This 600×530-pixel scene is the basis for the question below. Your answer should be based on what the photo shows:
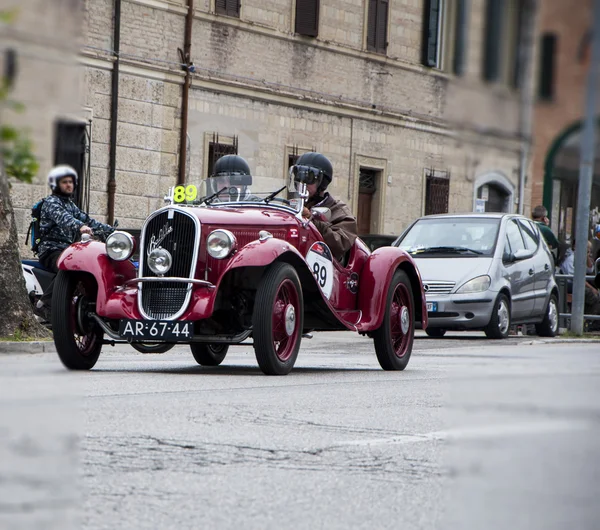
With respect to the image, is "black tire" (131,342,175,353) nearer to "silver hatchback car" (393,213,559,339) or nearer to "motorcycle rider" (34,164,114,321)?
"motorcycle rider" (34,164,114,321)

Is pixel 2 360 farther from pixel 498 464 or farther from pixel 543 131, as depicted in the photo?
pixel 543 131

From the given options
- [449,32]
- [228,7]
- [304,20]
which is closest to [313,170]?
[449,32]

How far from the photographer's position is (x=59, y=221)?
521 cm

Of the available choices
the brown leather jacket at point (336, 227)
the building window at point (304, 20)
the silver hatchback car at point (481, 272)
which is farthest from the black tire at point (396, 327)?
the building window at point (304, 20)

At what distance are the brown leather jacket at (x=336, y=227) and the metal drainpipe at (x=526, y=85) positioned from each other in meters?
9.45

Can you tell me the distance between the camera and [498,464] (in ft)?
4.21

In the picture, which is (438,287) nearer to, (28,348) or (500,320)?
(500,320)

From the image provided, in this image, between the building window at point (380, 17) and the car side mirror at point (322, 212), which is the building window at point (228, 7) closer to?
the car side mirror at point (322, 212)

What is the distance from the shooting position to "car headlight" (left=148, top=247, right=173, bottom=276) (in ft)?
32.2

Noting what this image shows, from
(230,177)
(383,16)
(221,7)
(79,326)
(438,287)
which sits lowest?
(79,326)

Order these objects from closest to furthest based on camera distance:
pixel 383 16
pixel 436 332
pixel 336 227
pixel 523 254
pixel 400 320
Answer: pixel 383 16
pixel 336 227
pixel 400 320
pixel 523 254
pixel 436 332

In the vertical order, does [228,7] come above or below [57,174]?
above

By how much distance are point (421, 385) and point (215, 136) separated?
1493cm

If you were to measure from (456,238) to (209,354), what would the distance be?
7742 mm
